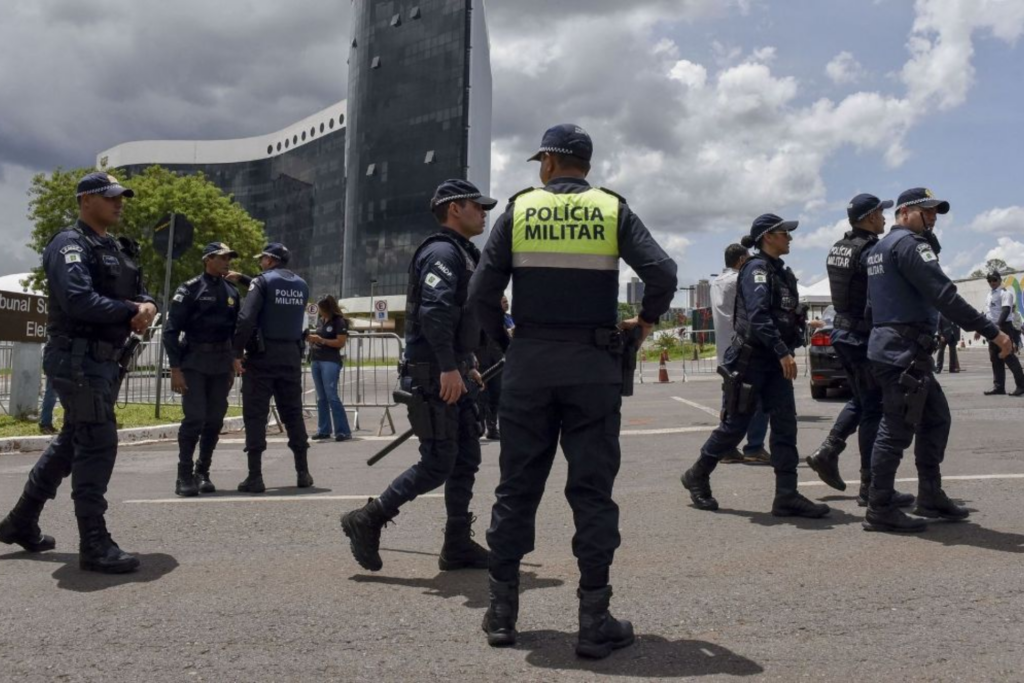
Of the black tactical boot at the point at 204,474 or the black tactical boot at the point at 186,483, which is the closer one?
the black tactical boot at the point at 186,483

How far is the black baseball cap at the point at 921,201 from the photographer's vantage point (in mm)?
5461

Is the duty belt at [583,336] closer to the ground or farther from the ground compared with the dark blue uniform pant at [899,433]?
farther from the ground

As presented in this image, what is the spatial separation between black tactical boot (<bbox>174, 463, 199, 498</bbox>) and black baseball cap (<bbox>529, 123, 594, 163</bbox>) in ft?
14.8

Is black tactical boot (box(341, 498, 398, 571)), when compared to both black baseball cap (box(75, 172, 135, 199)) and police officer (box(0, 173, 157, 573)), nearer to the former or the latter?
police officer (box(0, 173, 157, 573))

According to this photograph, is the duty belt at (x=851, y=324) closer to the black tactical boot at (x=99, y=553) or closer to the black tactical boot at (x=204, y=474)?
the black tactical boot at (x=99, y=553)

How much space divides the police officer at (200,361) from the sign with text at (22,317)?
589 cm

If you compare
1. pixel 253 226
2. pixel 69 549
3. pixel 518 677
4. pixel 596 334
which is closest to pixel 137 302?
pixel 69 549

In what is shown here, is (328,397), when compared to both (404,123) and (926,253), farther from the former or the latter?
(404,123)

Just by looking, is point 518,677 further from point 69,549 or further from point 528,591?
point 69,549

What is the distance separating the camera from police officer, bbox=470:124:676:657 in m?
3.55

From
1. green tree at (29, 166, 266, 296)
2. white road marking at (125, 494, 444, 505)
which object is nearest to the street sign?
white road marking at (125, 494, 444, 505)

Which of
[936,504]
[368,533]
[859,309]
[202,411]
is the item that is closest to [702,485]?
[936,504]

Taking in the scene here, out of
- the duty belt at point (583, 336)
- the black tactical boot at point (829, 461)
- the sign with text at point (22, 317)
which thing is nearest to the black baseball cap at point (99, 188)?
the duty belt at point (583, 336)

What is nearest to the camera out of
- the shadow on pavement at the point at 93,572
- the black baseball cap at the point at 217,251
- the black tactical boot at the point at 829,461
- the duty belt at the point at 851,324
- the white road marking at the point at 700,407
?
the shadow on pavement at the point at 93,572
